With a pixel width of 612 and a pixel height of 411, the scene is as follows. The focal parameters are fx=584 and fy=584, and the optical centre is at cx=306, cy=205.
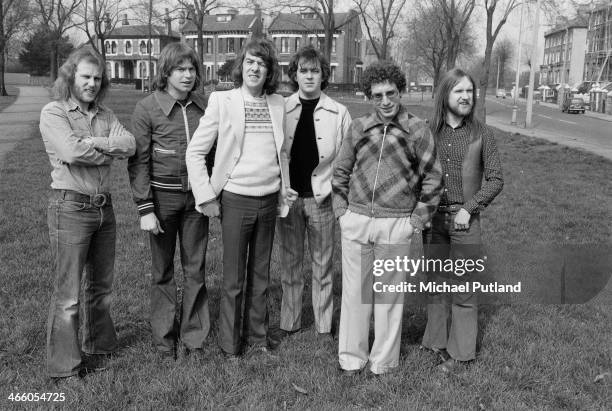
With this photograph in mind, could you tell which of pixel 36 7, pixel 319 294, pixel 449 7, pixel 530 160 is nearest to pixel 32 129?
pixel 530 160

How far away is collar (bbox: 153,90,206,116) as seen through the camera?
3.75 m

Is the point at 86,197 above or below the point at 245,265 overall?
above

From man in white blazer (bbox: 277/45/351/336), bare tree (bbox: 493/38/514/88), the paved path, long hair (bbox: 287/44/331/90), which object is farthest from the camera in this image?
bare tree (bbox: 493/38/514/88)

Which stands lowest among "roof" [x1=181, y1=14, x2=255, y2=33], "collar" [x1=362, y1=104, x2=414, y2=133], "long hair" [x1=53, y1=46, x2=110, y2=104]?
"collar" [x1=362, y1=104, x2=414, y2=133]

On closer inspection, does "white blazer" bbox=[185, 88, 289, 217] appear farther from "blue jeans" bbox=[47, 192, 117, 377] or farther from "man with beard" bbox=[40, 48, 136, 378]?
"blue jeans" bbox=[47, 192, 117, 377]

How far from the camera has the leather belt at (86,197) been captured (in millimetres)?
3479

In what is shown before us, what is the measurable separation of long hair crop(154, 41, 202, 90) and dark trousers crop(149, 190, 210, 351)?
733 millimetres

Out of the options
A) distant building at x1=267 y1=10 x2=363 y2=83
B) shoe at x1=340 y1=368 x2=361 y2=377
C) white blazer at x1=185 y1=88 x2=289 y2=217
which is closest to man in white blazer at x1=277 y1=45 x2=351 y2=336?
white blazer at x1=185 y1=88 x2=289 y2=217

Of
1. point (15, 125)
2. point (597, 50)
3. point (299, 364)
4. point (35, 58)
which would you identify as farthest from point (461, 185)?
point (597, 50)

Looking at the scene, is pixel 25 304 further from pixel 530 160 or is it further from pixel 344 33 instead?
pixel 344 33

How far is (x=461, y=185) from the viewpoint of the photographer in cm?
386

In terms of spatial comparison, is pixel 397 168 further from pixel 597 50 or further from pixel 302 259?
pixel 597 50

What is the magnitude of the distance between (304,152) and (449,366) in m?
1.80

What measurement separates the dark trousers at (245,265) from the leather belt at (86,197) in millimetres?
744
